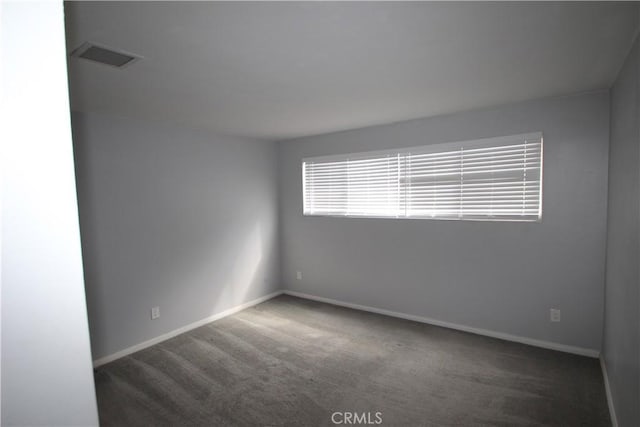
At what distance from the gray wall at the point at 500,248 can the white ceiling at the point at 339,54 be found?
1.03 ft

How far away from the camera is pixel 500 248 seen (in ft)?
10.4

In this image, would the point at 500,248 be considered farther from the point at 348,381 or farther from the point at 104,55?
the point at 104,55

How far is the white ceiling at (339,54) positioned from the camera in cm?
143

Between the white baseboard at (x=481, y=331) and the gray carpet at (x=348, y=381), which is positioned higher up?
the white baseboard at (x=481, y=331)

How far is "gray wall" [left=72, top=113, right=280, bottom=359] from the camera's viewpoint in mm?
2953

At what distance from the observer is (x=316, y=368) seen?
281cm

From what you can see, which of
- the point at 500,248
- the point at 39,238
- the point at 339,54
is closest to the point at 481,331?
the point at 500,248

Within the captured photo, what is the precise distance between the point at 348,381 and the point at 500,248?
1.96 meters

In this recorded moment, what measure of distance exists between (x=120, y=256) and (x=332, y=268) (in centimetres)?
253

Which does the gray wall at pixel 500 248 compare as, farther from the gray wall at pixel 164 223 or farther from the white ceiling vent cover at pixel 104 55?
the white ceiling vent cover at pixel 104 55

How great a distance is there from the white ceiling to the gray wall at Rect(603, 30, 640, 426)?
28 cm

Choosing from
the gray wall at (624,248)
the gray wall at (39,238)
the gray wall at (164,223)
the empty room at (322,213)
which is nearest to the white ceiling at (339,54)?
the empty room at (322,213)

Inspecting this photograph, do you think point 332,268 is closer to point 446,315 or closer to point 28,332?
point 446,315

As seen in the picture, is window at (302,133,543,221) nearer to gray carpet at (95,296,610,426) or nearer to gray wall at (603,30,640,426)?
gray wall at (603,30,640,426)
